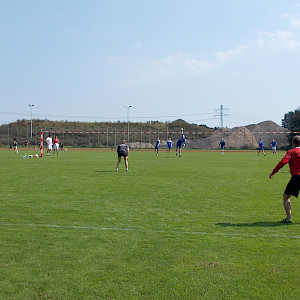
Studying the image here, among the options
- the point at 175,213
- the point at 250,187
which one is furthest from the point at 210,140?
the point at 175,213

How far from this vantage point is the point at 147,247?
21.8 feet

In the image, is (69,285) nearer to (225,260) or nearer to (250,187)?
(225,260)

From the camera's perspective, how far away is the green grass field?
494cm

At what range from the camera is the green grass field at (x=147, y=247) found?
494cm

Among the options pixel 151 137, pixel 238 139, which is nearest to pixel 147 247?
pixel 238 139

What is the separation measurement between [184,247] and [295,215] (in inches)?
157

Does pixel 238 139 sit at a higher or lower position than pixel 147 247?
higher

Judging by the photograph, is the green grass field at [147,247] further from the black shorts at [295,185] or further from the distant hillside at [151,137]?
the distant hillside at [151,137]

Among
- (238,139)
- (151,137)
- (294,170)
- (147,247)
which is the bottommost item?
(147,247)

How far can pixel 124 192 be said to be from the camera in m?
13.1

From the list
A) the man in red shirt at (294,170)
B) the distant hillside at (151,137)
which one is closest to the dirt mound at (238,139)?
the distant hillside at (151,137)

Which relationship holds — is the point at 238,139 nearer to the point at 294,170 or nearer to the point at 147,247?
the point at 294,170

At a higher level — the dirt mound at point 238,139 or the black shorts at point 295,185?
the dirt mound at point 238,139

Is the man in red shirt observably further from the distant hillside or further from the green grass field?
the distant hillside
